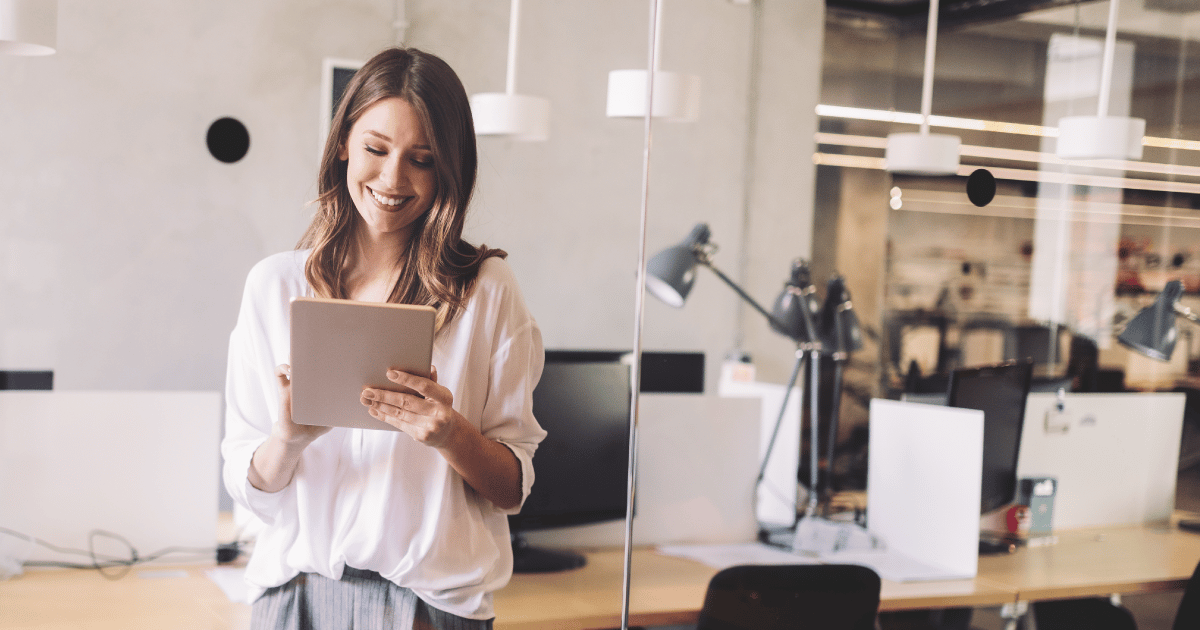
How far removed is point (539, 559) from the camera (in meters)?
1.96

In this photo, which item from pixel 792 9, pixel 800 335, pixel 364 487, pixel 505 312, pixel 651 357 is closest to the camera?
pixel 364 487

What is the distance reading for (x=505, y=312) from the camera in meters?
1.48

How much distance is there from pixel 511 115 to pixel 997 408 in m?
1.43

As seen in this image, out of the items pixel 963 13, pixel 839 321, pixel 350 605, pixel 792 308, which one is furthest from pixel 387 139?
pixel 963 13

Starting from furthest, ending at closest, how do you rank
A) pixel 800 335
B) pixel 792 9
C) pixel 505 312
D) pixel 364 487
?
pixel 800 335, pixel 792 9, pixel 505 312, pixel 364 487

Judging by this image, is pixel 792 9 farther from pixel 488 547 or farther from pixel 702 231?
pixel 488 547

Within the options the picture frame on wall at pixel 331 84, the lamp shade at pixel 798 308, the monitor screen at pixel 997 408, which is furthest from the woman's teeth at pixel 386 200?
the monitor screen at pixel 997 408

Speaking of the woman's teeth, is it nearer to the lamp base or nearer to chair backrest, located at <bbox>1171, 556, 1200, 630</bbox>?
the lamp base

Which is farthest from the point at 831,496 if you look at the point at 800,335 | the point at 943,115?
the point at 943,115

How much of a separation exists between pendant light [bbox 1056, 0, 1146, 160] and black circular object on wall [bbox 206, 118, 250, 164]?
5.98 ft

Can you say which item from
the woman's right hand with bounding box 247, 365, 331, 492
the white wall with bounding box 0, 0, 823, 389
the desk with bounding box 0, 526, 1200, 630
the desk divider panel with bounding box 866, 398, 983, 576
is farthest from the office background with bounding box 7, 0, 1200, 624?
the desk with bounding box 0, 526, 1200, 630

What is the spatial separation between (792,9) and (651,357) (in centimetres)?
83

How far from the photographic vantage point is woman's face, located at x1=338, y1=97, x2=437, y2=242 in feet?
4.54

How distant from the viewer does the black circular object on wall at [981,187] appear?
2.21 meters
